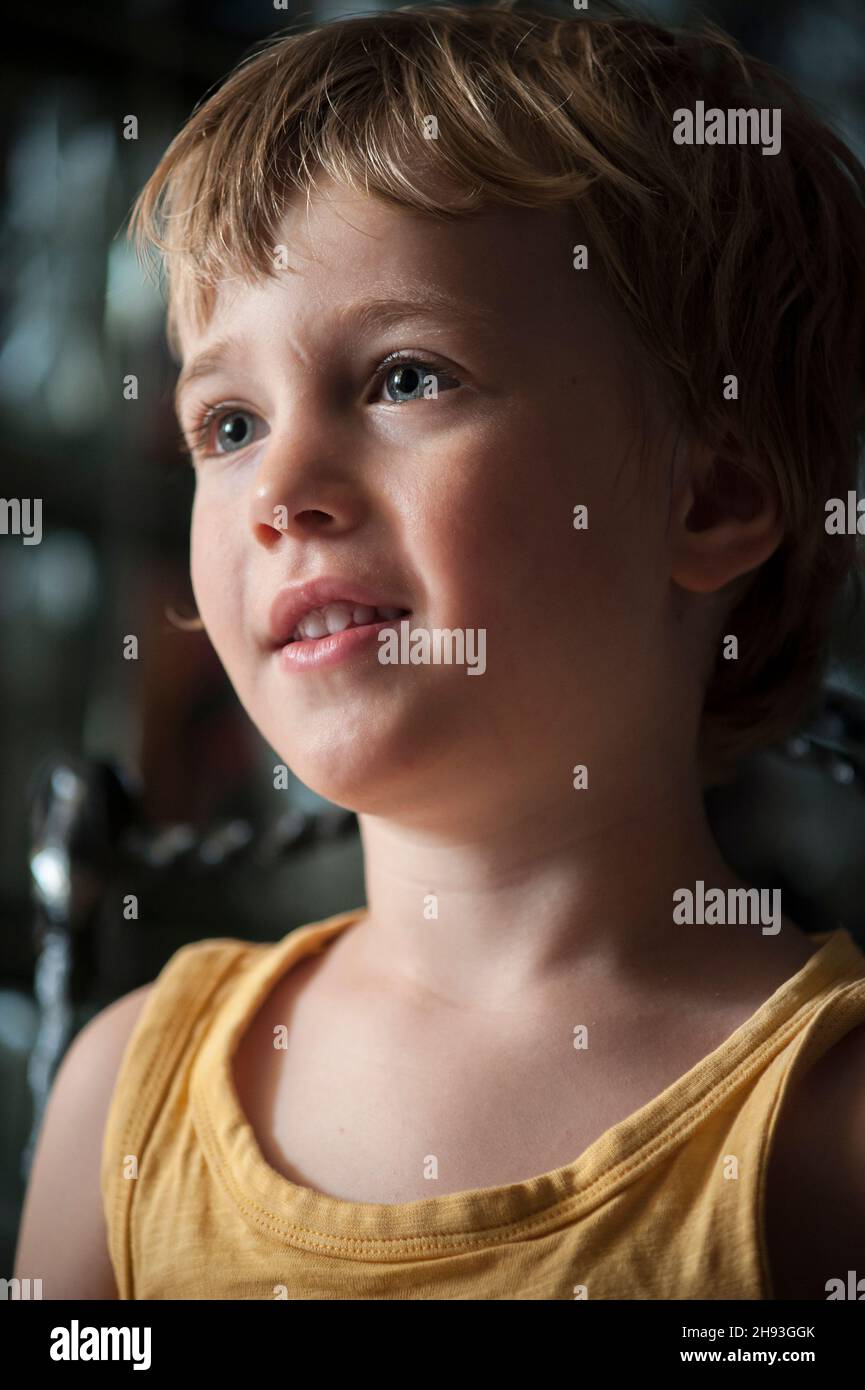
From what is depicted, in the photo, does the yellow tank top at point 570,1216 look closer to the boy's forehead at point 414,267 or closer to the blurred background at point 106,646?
the blurred background at point 106,646

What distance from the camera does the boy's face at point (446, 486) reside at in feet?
1.80

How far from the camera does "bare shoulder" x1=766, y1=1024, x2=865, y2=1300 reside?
0.54 meters

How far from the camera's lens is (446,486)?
54 centimetres

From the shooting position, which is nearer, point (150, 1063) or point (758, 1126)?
point (758, 1126)

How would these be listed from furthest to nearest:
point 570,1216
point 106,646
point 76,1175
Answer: point 106,646, point 76,1175, point 570,1216

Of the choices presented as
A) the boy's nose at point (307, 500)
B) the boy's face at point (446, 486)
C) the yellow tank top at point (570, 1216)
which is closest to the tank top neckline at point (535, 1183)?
the yellow tank top at point (570, 1216)

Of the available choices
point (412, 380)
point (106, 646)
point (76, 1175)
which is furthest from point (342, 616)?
point (106, 646)

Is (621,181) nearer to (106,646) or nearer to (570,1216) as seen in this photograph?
(570,1216)

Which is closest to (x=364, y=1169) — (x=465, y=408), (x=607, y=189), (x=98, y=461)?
(x=465, y=408)

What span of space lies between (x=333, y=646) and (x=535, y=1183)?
0.24 metres

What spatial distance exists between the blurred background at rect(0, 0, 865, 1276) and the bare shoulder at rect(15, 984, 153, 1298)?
11 cm

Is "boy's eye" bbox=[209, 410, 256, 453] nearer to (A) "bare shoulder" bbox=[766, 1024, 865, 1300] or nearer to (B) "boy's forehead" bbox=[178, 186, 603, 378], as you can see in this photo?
(B) "boy's forehead" bbox=[178, 186, 603, 378]

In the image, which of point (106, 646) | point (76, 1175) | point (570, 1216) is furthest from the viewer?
point (106, 646)

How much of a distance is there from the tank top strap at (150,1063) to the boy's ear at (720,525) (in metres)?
0.34
